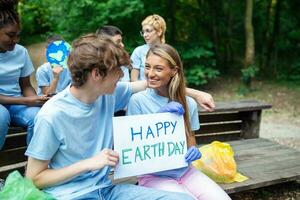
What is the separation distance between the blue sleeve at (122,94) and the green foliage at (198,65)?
7.69m

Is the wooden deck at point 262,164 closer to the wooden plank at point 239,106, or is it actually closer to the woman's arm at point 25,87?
the wooden plank at point 239,106

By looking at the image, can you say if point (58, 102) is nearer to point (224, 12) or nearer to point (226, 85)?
point (226, 85)

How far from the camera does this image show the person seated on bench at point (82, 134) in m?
2.04

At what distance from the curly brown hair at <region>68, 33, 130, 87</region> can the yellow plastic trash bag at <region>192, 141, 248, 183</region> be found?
158cm

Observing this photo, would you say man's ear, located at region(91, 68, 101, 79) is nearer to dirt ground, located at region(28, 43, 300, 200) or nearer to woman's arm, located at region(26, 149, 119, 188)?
woman's arm, located at region(26, 149, 119, 188)

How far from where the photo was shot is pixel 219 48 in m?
12.1

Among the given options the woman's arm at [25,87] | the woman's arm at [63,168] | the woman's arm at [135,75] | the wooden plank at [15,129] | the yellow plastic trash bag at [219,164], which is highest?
the woman's arm at [25,87]

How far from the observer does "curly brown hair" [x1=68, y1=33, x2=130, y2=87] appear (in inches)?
81.2

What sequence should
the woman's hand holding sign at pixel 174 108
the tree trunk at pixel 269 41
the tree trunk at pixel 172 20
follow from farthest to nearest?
the tree trunk at pixel 269 41 < the tree trunk at pixel 172 20 < the woman's hand holding sign at pixel 174 108

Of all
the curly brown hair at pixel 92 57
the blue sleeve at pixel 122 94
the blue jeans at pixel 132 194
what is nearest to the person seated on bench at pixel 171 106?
the blue sleeve at pixel 122 94

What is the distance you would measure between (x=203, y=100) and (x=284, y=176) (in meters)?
1.36

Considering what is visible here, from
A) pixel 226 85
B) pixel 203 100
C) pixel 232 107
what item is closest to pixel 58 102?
pixel 203 100

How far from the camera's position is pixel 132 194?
2.30 meters

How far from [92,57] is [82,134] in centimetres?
43
